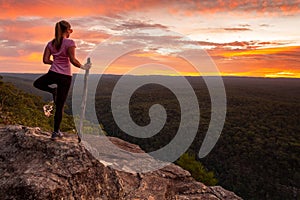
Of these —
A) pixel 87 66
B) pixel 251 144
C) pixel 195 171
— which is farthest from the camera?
pixel 251 144

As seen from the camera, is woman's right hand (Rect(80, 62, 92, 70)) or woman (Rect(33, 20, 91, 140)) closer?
woman (Rect(33, 20, 91, 140))

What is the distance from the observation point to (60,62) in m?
6.46

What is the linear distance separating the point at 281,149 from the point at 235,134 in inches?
782

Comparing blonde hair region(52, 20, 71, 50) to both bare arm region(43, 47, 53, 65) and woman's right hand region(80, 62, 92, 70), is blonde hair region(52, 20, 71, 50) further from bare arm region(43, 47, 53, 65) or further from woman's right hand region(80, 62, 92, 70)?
woman's right hand region(80, 62, 92, 70)

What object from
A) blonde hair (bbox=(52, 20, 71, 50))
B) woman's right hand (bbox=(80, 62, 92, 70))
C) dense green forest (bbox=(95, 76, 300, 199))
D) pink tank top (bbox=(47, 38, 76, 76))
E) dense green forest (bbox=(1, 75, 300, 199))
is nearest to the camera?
blonde hair (bbox=(52, 20, 71, 50))

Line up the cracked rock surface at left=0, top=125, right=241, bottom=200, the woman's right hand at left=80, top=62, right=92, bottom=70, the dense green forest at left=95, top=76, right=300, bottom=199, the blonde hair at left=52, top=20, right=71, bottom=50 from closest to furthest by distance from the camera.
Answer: the cracked rock surface at left=0, top=125, right=241, bottom=200
the blonde hair at left=52, top=20, right=71, bottom=50
the woman's right hand at left=80, top=62, right=92, bottom=70
the dense green forest at left=95, top=76, right=300, bottom=199

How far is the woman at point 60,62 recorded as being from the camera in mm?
6273

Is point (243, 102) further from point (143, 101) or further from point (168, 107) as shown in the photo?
point (143, 101)

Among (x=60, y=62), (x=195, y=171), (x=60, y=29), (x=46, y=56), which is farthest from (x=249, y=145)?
(x=60, y=29)

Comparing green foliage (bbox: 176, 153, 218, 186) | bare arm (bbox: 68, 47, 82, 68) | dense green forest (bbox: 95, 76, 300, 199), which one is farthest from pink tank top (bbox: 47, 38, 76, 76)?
dense green forest (bbox: 95, 76, 300, 199)

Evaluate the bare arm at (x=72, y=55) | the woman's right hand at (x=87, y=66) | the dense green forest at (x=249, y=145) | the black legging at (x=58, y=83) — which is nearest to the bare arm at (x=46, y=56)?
the black legging at (x=58, y=83)

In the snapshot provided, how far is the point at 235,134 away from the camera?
119m

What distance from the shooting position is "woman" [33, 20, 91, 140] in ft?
20.6

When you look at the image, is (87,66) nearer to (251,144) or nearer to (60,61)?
(60,61)
